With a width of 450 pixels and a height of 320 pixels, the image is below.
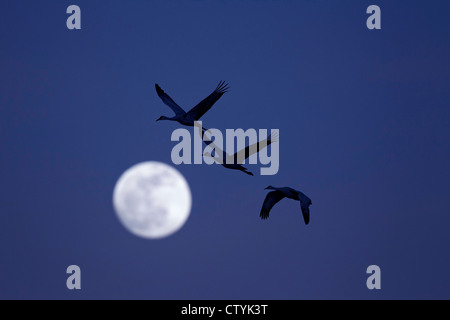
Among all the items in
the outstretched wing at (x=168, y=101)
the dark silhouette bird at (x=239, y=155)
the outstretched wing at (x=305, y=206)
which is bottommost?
the outstretched wing at (x=305, y=206)

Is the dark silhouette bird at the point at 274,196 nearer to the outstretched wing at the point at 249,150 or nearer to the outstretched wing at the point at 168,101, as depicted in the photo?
the outstretched wing at the point at 249,150

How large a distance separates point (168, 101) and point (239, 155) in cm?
477

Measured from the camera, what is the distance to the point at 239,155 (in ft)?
117

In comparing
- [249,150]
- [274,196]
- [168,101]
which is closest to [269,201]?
[274,196]

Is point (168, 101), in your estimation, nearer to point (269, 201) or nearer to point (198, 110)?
point (198, 110)

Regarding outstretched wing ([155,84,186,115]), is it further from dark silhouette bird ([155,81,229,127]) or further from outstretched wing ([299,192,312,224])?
outstretched wing ([299,192,312,224])

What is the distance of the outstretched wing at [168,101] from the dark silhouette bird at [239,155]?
221 centimetres

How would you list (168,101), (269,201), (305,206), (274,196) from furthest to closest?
(269,201)
(274,196)
(168,101)
(305,206)

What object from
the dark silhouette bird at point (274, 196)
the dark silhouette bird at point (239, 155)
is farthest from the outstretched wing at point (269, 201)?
the dark silhouette bird at point (239, 155)

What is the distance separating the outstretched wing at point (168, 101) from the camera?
36.1m

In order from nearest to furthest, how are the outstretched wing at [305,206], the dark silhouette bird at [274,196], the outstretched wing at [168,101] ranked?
the outstretched wing at [305,206]
the outstretched wing at [168,101]
the dark silhouette bird at [274,196]

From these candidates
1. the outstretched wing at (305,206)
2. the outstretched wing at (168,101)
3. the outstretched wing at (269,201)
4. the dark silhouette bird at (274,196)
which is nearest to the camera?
the outstretched wing at (305,206)

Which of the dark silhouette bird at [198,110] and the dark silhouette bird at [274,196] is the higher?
the dark silhouette bird at [198,110]
